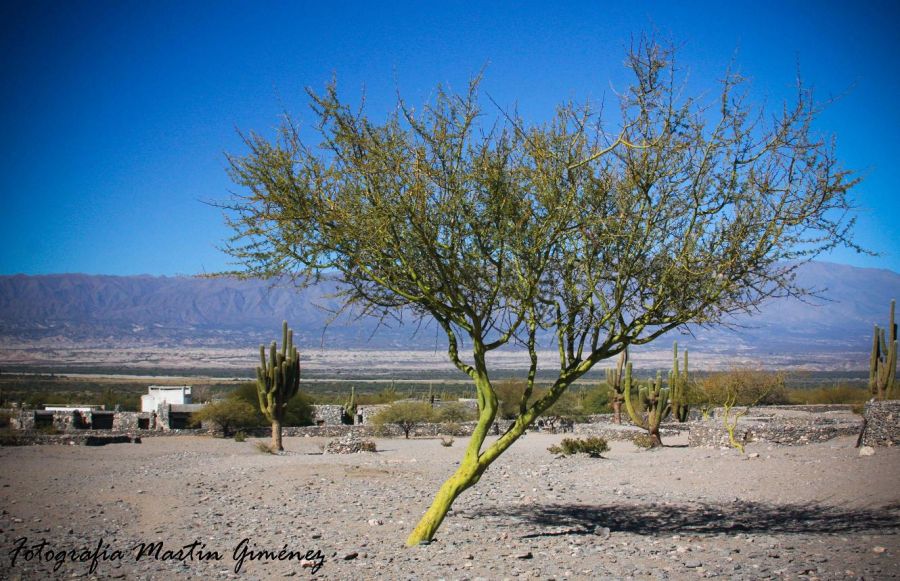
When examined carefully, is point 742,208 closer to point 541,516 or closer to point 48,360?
point 541,516

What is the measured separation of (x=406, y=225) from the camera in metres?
9.22

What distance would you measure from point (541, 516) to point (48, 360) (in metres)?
140

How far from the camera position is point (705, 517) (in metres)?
12.2

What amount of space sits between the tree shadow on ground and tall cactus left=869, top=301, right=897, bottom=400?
715 inches

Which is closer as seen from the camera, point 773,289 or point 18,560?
point 18,560

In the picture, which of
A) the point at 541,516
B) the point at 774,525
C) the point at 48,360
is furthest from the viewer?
the point at 48,360

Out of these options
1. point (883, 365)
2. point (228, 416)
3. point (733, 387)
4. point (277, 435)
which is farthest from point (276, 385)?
point (883, 365)

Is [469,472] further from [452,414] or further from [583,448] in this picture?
[452,414]

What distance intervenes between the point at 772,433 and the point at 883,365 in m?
8.28

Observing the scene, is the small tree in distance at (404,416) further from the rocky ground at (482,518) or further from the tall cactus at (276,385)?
the rocky ground at (482,518)

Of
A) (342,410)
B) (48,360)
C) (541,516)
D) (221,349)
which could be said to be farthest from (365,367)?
(541,516)

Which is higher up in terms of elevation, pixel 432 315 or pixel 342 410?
pixel 432 315

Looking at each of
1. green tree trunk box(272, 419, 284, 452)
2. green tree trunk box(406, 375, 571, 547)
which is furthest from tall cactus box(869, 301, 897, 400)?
green tree trunk box(406, 375, 571, 547)

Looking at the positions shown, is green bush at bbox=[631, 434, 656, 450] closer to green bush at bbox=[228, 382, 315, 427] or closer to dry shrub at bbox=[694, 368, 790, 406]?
dry shrub at bbox=[694, 368, 790, 406]
